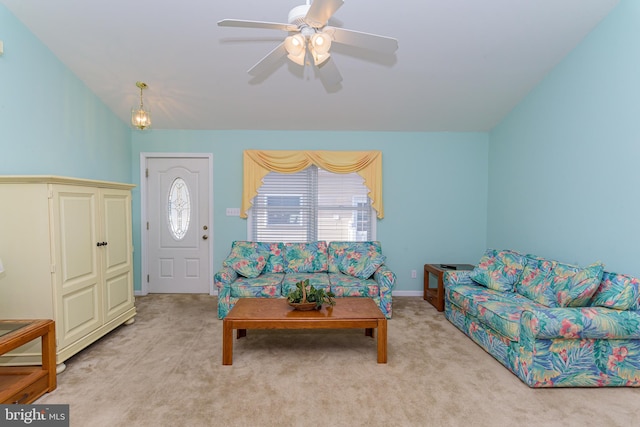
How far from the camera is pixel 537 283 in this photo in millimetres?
3115

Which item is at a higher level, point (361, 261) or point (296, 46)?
point (296, 46)

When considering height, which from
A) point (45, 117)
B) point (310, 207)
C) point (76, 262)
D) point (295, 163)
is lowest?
point (76, 262)

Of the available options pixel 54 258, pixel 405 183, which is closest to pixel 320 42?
pixel 54 258

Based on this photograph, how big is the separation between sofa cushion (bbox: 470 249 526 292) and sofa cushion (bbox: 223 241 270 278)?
2.56m

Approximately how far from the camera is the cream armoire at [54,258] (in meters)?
2.47

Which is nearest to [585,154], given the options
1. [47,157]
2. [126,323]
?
[126,323]

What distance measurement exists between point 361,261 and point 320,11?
3.06 metres

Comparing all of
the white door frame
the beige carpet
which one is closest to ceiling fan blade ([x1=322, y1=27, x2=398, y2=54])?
the beige carpet

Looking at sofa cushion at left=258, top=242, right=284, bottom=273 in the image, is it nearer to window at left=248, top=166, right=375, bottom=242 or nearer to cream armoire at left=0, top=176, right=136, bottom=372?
window at left=248, top=166, right=375, bottom=242

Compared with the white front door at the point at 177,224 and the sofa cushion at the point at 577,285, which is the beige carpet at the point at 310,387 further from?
the white front door at the point at 177,224

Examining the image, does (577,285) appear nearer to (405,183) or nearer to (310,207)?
(405,183)

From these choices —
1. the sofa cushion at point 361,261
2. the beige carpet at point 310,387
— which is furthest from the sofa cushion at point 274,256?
the beige carpet at point 310,387

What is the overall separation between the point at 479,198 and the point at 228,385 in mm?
4219

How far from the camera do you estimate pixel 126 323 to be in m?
3.59
